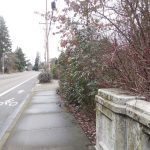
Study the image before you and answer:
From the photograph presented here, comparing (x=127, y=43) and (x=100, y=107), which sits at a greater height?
(x=127, y=43)

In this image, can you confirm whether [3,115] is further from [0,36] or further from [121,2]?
[0,36]

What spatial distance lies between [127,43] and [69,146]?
252 centimetres

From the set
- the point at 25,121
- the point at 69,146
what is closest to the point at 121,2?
the point at 69,146

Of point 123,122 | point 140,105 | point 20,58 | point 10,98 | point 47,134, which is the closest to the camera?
point 140,105

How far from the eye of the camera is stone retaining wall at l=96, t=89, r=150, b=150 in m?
3.21

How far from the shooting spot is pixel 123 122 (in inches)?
153

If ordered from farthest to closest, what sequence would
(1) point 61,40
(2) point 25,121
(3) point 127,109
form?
(1) point 61,40
(2) point 25,121
(3) point 127,109

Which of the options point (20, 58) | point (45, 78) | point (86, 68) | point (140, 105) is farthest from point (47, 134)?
point (20, 58)

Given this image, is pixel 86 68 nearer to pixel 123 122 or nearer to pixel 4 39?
pixel 123 122

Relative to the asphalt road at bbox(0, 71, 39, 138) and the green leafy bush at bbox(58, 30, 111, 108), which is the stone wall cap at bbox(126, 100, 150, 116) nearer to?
the green leafy bush at bbox(58, 30, 111, 108)

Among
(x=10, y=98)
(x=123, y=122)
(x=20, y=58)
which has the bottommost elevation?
(x=10, y=98)

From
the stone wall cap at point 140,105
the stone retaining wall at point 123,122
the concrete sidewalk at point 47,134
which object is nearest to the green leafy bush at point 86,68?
the concrete sidewalk at point 47,134

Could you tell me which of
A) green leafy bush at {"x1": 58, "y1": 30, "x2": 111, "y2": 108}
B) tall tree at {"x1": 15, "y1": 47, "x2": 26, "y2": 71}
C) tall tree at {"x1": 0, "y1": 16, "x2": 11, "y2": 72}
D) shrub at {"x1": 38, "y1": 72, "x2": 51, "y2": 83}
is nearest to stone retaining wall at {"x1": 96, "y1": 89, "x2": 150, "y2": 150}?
green leafy bush at {"x1": 58, "y1": 30, "x2": 111, "y2": 108}

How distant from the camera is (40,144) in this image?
21.5 ft
